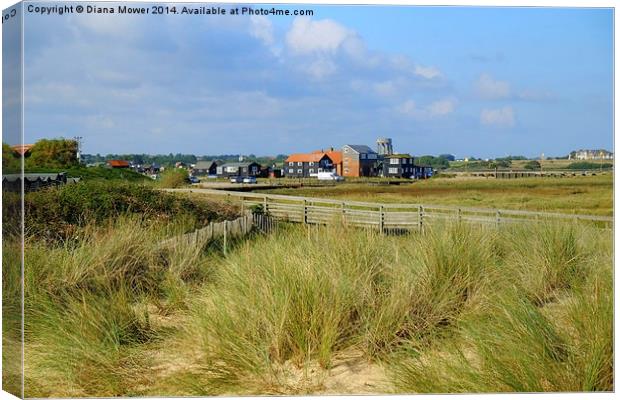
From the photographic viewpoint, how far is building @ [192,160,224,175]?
717 centimetres

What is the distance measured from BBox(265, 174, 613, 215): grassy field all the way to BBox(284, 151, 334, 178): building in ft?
1.05

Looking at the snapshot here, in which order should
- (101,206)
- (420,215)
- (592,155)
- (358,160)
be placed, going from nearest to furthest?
1. (592,155)
2. (358,160)
3. (420,215)
4. (101,206)

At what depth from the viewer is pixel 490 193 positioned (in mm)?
Answer: 7414

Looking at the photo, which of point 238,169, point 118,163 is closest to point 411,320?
point 238,169

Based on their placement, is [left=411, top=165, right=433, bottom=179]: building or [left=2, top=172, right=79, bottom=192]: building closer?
[left=2, top=172, right=79, bottom=192]: building

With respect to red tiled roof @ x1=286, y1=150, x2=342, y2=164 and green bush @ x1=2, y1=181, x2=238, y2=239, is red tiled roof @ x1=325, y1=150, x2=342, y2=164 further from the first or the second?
green bush @ x1=2, y1=181, x2=238, y2=239

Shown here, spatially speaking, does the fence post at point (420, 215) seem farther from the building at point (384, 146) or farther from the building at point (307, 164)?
the building at point (307, 164)

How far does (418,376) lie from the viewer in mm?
4699

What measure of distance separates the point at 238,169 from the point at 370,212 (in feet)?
5.48

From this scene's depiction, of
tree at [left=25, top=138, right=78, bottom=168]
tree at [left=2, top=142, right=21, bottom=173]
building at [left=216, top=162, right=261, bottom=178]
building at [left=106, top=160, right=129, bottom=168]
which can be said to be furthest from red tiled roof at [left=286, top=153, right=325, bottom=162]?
tree at [left=2, top=142, right=21, bottom=173]

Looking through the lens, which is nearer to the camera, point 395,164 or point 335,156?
point 395,164

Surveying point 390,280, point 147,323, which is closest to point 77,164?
point 147,323

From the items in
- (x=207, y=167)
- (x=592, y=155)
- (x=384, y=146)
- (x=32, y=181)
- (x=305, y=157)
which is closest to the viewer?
(x=32, y=181)

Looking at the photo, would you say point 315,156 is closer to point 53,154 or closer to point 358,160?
point 358,160
